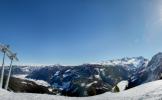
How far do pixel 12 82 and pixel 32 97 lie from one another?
3937 inches

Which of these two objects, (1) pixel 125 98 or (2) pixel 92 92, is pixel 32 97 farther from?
(2) pixel 92 92

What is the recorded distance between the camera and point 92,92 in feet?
449

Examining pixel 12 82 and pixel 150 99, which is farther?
pixel 12 82

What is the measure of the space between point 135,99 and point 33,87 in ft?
393

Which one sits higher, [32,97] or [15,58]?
[15,58]

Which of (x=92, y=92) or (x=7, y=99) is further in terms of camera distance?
(x=92, y=92)

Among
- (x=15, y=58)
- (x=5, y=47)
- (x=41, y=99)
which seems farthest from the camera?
(x=15, y=58)

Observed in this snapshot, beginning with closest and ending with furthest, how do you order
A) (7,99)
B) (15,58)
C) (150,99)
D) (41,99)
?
(150,99) < (7,99) < (41,99) < (15,58)

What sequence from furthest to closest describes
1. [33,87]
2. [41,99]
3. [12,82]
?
[33,87], [12,82], [41,99]

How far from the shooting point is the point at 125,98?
2305cm

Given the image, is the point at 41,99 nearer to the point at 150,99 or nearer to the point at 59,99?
the point at 59,99

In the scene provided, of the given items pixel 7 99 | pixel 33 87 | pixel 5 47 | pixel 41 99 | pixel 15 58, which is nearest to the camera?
pixel 7 99

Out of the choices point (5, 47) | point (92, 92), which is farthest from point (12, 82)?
point (5, 47)

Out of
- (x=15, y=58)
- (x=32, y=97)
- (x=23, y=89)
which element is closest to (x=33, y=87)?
(x=23, y=89)
